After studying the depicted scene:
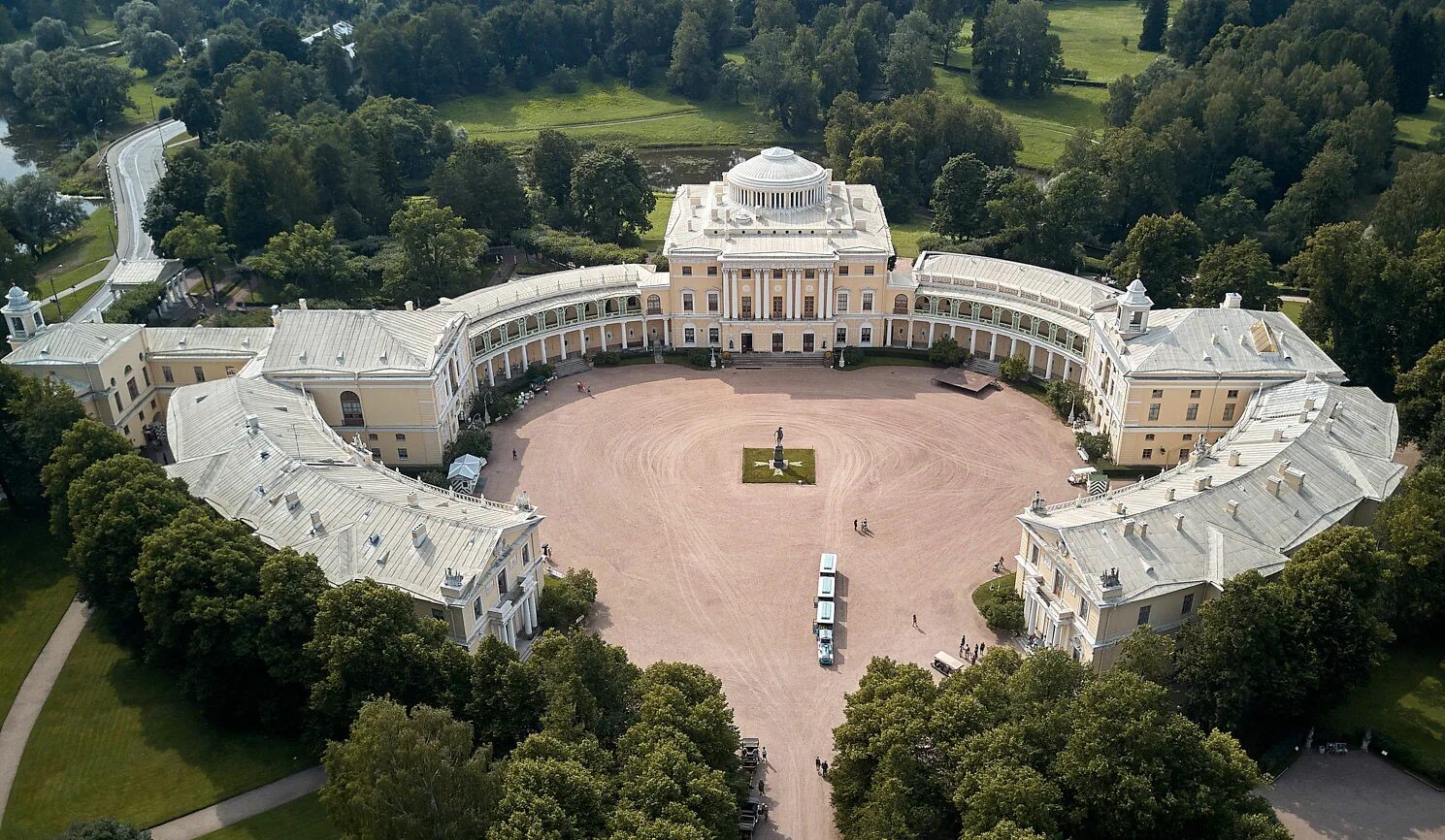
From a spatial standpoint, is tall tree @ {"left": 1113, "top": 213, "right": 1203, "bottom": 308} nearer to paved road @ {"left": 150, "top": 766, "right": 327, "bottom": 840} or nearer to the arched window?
the arched window

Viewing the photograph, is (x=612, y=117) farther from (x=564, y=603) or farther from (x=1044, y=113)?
(x=564, y=603)

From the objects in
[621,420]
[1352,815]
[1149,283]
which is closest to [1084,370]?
[1149,283]

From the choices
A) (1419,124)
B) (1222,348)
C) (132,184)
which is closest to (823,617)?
(1222,348)

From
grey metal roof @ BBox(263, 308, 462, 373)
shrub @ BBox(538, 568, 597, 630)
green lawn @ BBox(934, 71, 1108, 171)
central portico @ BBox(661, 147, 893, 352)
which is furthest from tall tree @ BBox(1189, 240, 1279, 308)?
grey metal roof @ BBox(263, 308, 462, 373)

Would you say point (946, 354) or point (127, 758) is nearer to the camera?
point (127, 758)

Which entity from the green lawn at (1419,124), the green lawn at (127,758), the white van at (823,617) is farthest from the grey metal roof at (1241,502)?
the green lawn at (1419,124)
